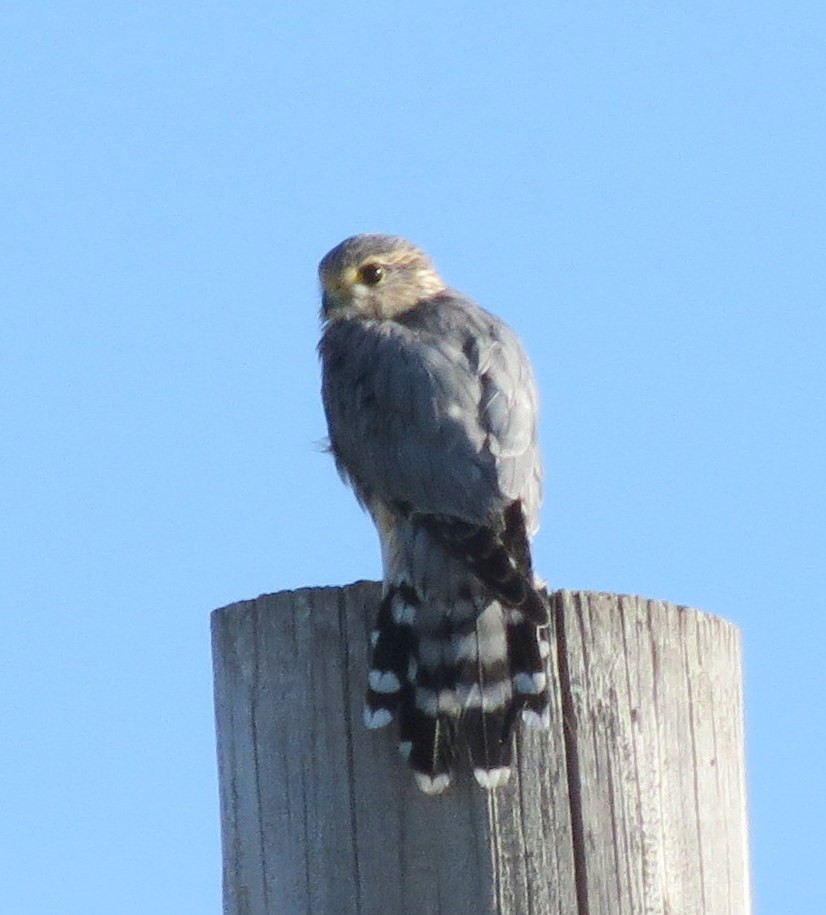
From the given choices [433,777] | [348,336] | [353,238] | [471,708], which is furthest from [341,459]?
[433,777]

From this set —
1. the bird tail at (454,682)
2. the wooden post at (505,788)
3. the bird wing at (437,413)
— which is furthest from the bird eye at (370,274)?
the wooden post at (505,788)

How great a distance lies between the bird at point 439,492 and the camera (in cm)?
315

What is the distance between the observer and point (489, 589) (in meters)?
3.59

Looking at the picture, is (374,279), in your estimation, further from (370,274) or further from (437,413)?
(437,413)

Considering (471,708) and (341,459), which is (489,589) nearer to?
(471,708)

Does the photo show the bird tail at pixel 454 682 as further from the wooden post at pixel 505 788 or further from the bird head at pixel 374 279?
the bird head at pixel 374 279

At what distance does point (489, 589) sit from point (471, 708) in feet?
1.07

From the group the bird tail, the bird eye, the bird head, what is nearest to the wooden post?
the bird tail

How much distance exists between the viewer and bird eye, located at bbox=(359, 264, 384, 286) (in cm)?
568

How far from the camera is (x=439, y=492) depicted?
4180 millimetres

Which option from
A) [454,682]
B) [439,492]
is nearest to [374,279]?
[439,492]

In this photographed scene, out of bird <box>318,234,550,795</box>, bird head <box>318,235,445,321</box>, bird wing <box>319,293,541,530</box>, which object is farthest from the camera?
bird head <box>318,235,445,321</box>

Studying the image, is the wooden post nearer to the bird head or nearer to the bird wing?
the bird wing

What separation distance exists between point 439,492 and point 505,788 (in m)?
Result: 1.30
